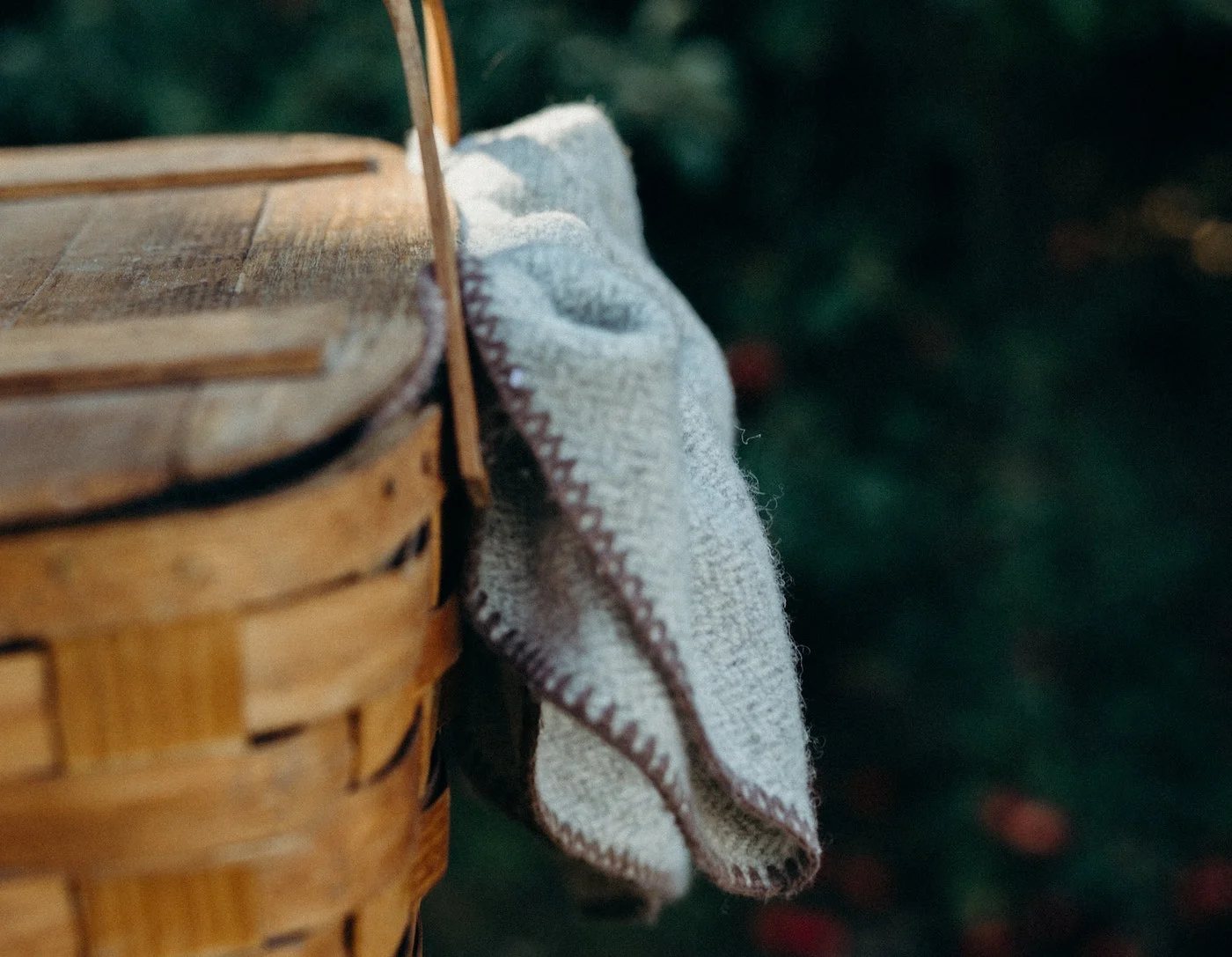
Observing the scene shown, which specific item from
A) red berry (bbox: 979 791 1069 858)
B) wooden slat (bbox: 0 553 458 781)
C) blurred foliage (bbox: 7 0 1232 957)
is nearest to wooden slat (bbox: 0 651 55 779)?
wooden slat (bbox: 0 553 458 781)

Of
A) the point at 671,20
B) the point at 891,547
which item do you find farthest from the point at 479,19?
the point at 891,547

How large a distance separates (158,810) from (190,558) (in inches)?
3.2

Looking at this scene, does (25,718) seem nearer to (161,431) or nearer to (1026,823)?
(161,431)

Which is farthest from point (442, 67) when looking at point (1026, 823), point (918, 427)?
point (1026, 823)

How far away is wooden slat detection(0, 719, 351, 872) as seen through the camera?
368 millimetres

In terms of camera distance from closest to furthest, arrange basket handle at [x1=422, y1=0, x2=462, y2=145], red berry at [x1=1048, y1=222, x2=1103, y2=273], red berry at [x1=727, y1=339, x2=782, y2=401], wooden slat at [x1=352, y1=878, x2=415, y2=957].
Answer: wooden slat at [x1=352, y1=878, x2=415, y2=957]
basket handle at [x1=422, y1=0, x2=462, y2=145]
red berry at [x1=727, y1=339, x2=782, y2=401]
red berry at [x1=1048, y1=222, x2=1103, y2=273]

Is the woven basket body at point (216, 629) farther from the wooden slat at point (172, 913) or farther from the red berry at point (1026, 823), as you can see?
the red berry at point (1026, 823)

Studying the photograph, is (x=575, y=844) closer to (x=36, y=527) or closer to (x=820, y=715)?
(x=36, y=527)

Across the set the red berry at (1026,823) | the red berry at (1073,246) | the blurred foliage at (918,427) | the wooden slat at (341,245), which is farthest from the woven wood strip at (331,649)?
the red berry at (1073,246)

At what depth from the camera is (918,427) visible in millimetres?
1511

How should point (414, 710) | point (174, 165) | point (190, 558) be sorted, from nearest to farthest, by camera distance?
point (190, 558) < point (414, 710) < point (174, 165)

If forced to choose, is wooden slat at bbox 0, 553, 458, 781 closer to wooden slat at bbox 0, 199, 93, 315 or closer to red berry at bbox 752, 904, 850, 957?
wooden slat at bbox 0, 199, 93, 315

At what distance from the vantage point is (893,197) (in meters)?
1.51

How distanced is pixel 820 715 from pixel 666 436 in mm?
1263
